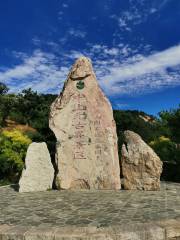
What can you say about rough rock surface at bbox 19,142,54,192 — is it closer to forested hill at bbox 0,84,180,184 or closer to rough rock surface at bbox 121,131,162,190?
rough rock surface at bbox 121,131,162,190

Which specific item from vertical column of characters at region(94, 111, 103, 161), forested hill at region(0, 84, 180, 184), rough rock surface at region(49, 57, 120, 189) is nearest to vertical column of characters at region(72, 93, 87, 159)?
rough rock surface at region(49, 57, 120, 189)

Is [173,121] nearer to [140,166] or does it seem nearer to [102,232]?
[140,166]

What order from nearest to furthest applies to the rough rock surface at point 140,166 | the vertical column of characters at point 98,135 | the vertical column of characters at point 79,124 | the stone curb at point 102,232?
the stone curb at point 102,232 < the rough rock surface at point 140,166 < the vertical column of characters at point 98,135 < the vertical column of characters at point 79,124

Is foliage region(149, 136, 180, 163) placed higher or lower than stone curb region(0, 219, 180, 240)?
higher

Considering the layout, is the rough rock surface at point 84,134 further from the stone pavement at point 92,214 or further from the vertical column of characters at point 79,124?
the stone pavement at point 92,214

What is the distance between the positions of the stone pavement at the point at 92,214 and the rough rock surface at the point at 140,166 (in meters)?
0.50

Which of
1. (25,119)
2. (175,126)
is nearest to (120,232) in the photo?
(175,126)

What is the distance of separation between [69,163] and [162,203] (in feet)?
14.2

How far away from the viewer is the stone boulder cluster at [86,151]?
1139cm

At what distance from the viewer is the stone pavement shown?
626 centimetres

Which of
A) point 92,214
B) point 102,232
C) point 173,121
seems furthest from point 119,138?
point 102,232

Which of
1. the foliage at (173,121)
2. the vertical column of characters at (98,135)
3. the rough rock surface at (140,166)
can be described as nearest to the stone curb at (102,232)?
the rough rock surface at (140,166)

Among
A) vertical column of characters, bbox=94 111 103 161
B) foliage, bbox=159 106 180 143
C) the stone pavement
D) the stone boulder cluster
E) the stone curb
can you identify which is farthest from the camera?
foliage, bbox=159 106 180 143

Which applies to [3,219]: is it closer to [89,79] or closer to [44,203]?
[44,203]
